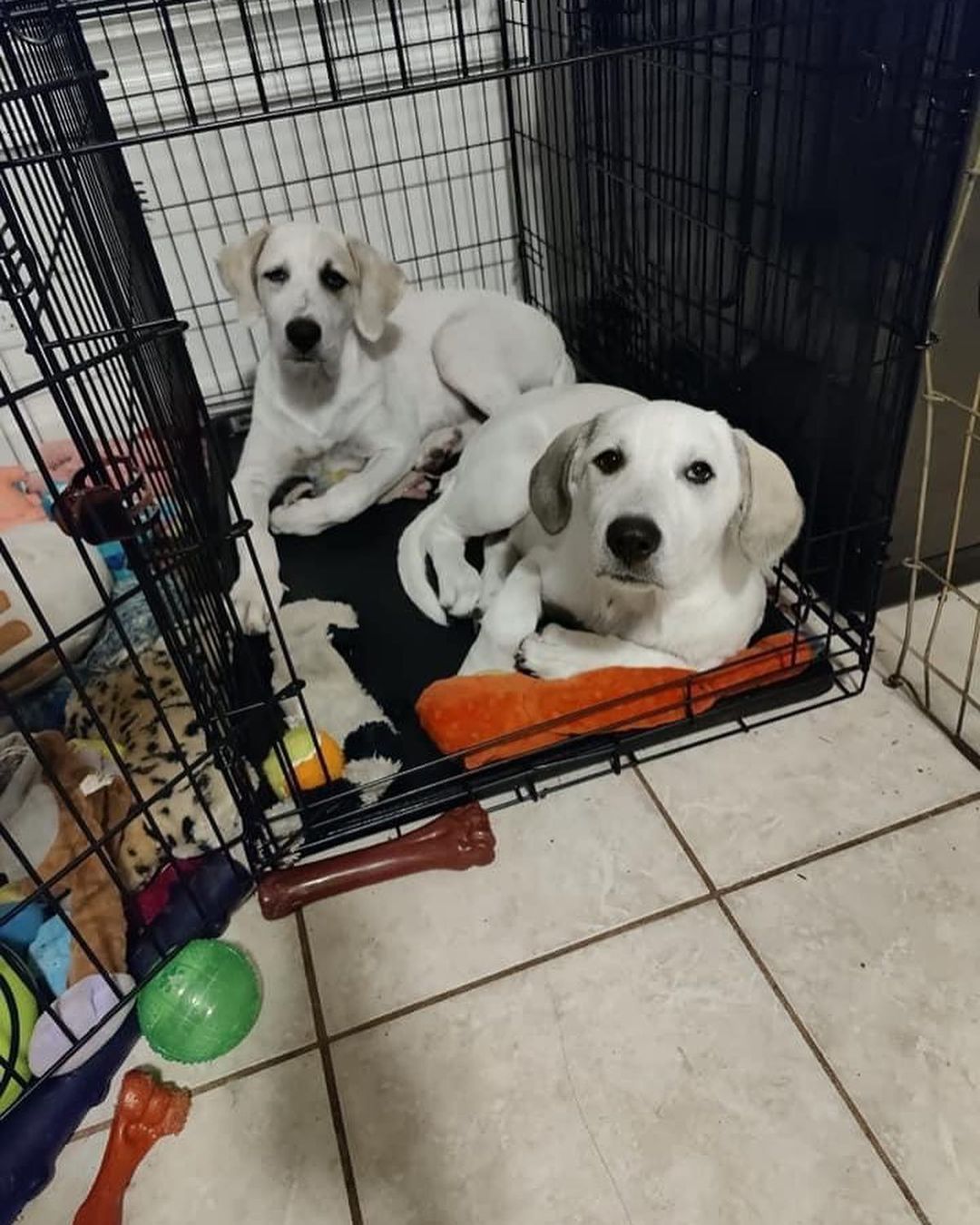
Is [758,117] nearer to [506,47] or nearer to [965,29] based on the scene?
[965,29]

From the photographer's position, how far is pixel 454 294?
8.48 ft

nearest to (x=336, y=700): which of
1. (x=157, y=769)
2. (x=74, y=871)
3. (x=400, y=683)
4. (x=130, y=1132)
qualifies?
(x=400, y=683)

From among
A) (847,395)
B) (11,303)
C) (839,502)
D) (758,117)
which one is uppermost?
(11,303)

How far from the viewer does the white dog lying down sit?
1343 mm

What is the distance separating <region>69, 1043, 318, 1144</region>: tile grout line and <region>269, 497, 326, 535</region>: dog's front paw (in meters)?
1.30

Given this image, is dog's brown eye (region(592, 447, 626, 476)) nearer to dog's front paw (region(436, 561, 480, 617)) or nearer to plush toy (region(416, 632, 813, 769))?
plush toy (region(416, 632, 813, 769))

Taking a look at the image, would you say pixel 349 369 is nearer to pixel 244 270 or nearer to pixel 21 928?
pixel 244 270

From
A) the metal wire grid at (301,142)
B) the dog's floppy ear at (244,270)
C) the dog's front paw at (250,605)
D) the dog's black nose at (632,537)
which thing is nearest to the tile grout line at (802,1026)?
the dog's black nose at (632,537)

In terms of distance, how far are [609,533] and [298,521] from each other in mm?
1109

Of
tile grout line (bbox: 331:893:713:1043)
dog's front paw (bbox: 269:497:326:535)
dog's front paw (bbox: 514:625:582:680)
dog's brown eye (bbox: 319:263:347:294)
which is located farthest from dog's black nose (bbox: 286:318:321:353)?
tile grout line (bbox: 331:893:713:1043)

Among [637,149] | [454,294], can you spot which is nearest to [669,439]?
[637,149]

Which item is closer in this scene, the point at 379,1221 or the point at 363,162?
the point at 379,1221

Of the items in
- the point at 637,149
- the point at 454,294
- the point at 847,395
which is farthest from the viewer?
the point at 454,294

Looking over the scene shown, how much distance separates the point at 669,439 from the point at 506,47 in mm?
1863
